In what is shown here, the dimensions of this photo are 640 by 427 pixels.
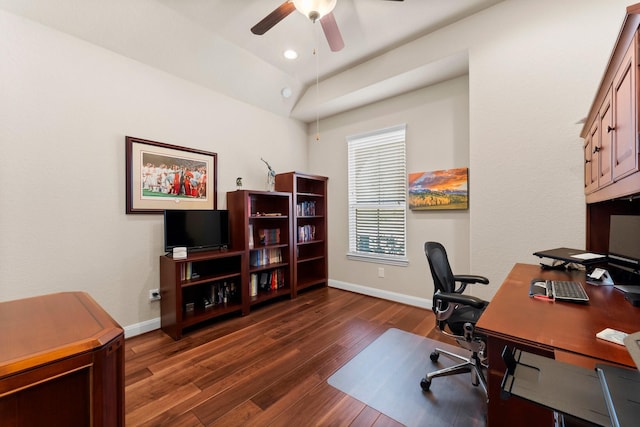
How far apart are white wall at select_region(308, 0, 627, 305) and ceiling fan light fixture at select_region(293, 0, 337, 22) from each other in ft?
4.47

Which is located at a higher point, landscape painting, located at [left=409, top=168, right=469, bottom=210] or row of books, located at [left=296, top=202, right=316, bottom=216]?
landscape painting, located at [left=409, top=168, right=469, bottom=210]

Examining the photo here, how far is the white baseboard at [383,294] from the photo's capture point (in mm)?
3230

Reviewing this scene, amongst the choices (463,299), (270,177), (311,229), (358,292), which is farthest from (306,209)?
(463,299)

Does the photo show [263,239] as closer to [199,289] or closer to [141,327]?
[199,289]

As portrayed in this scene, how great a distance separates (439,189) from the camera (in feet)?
10.1

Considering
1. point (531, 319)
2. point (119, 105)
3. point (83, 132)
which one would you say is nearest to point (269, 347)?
point (531, 319)

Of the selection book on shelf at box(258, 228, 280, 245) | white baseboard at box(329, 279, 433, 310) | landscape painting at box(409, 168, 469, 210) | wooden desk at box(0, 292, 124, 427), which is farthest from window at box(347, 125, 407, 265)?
wooden desk at box(0, 292, 124, 427)

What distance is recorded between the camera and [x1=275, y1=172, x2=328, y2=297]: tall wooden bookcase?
13.1ft

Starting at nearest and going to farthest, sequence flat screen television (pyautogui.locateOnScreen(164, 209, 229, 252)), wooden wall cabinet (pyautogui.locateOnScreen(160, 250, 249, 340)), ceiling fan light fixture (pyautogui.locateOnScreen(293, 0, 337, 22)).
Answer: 1. ceiling fan light fixture (pyautogui.locateOnScreen(293, 0, 337, 22))
2. wooden wall cabinet (pyautogui.locateOnScreen(160, 250, 249, 340))
3. flat screen television (pyautogui.locateOnScreen(164, 209, 229, 252))

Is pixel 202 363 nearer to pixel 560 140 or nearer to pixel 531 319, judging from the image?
pixel 531 319

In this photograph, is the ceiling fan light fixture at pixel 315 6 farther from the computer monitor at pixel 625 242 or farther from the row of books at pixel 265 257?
the row of books at pixel 265 257

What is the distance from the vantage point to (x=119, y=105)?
248 cm

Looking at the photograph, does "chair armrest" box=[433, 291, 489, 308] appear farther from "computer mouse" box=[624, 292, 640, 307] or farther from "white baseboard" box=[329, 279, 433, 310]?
"white baseboard" box=[329, 279, 433, 310]

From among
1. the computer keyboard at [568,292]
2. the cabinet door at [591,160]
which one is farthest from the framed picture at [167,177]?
the cabinet door at [591,160]
